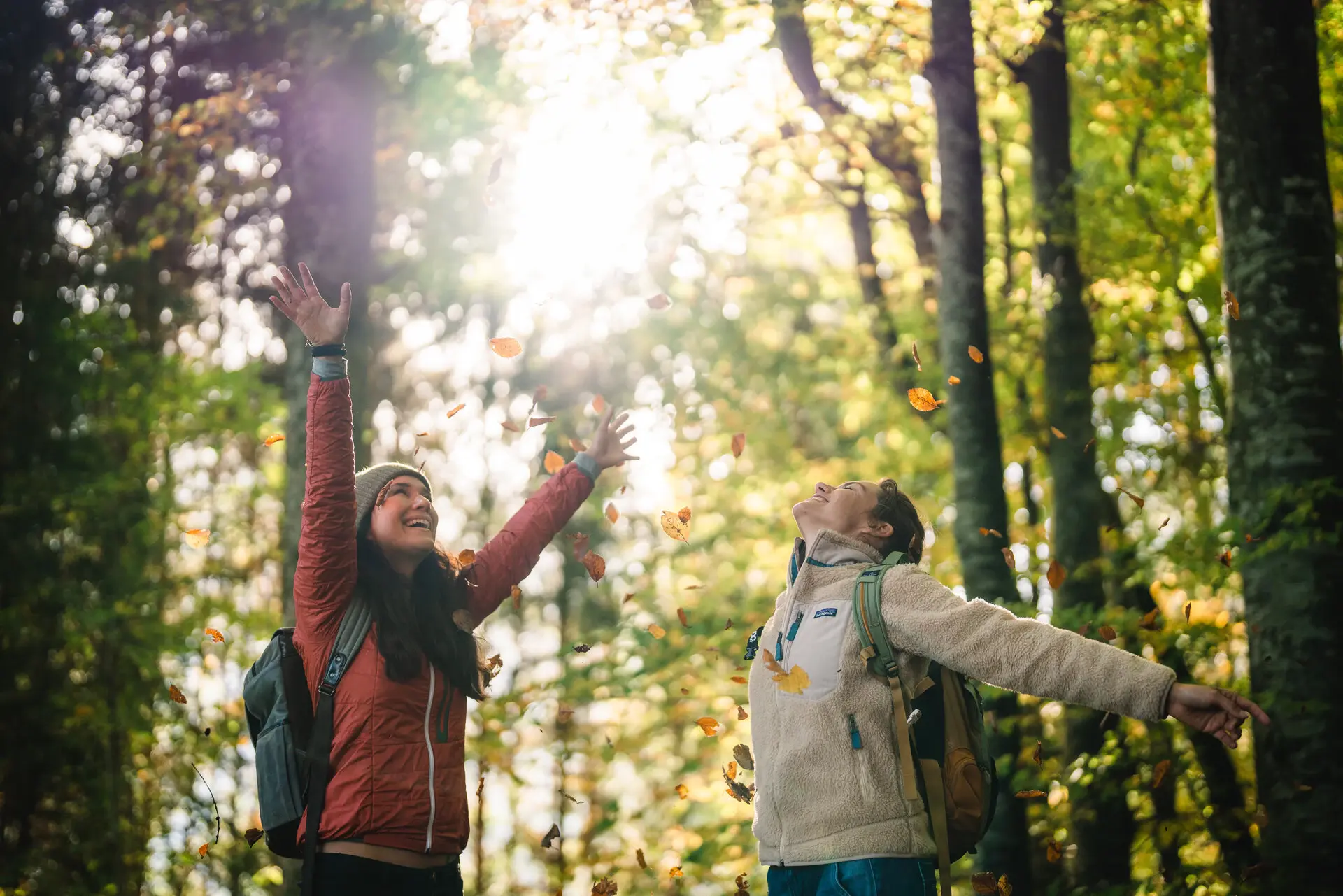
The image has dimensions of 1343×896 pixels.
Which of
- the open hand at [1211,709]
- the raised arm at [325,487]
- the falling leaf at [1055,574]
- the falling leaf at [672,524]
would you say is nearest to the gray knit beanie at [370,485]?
the raised arm at [325,487]

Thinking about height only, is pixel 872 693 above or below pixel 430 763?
above

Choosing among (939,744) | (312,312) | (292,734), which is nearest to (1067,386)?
(939,744)

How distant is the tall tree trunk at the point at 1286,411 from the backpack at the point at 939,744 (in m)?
2.03

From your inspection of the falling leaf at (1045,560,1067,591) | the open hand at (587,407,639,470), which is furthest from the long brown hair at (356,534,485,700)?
the falling leaf at (1045,560,1067,591)

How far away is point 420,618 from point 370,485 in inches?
20.0

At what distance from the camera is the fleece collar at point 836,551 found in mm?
3275

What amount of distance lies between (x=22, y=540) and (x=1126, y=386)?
34.8 feet

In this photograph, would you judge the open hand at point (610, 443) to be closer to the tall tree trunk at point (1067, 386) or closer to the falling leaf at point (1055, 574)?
the falling leaf at point (1055, 574)

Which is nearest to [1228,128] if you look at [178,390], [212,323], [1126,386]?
[1126,386]

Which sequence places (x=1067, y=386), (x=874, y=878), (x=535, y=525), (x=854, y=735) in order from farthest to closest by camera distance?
(x=1067, y=386) → (x=535, y=525) → (x=854, y=735) → (x=874, y=878)

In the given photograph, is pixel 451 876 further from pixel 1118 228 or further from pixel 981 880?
pixel 1118 228

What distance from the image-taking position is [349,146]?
7.87m

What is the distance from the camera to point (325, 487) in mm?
3346

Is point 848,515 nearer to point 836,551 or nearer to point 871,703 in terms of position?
point 836,551
